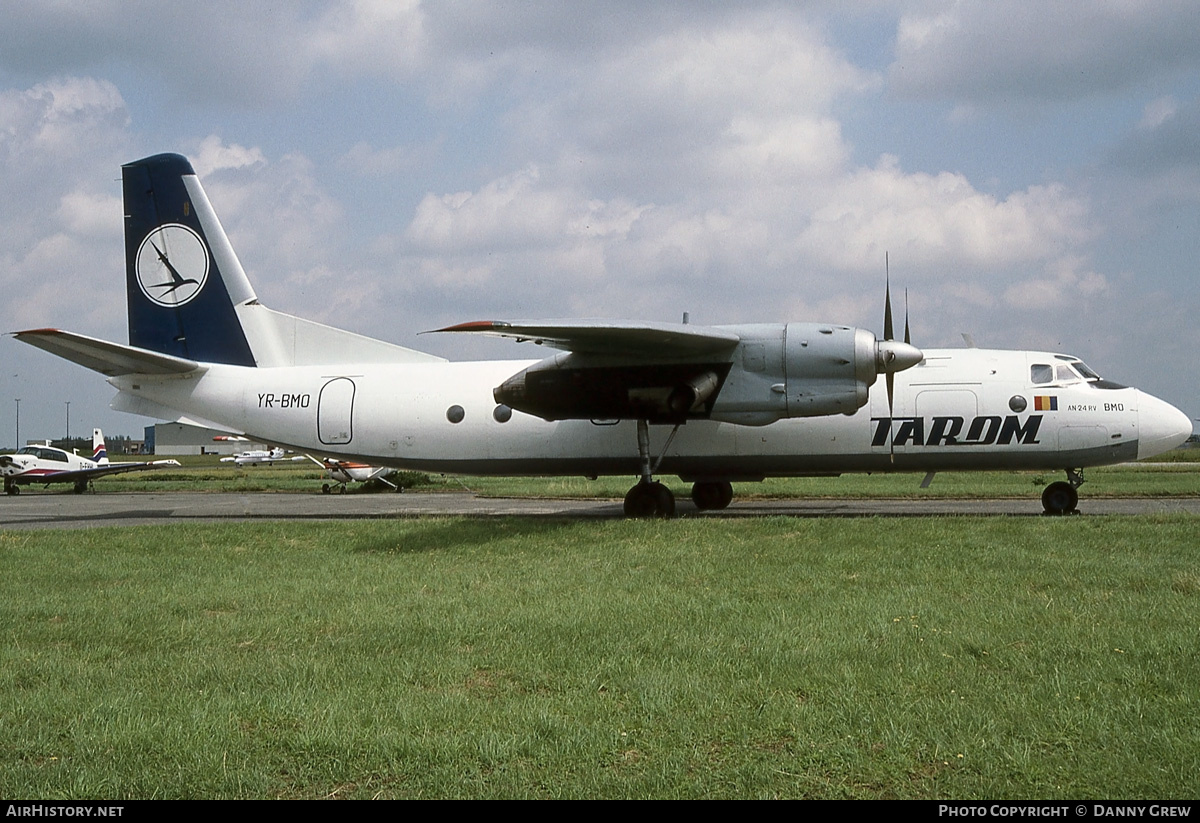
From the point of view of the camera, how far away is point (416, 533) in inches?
564

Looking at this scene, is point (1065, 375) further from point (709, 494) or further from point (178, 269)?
point (178, 269)

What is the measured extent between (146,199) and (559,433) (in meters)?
11.6

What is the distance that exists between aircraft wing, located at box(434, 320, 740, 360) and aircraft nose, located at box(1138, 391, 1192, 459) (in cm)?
778

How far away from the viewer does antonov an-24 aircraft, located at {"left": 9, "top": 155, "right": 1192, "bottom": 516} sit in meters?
16.0

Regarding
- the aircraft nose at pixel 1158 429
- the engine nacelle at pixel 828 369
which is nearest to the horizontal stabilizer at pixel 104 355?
the engine nacelle at pixel 828 369

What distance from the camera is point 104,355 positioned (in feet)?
63.9

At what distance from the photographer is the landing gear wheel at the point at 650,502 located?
57.5 feet

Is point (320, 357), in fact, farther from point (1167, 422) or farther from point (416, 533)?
point (1167, 422)

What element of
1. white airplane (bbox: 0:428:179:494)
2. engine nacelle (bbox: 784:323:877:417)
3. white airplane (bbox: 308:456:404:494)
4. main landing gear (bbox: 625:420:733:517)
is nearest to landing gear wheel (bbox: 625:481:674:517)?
main landing gear (bbox: 625:420:733:517)

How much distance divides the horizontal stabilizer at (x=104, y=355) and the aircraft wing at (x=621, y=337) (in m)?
8.88

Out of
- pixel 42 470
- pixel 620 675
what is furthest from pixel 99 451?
pixel 620 675

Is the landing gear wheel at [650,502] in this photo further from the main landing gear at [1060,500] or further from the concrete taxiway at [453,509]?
the main landing gear at [1060,500]

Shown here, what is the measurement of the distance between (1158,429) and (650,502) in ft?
30.8

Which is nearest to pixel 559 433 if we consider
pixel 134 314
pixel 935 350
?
pixel 935 350
